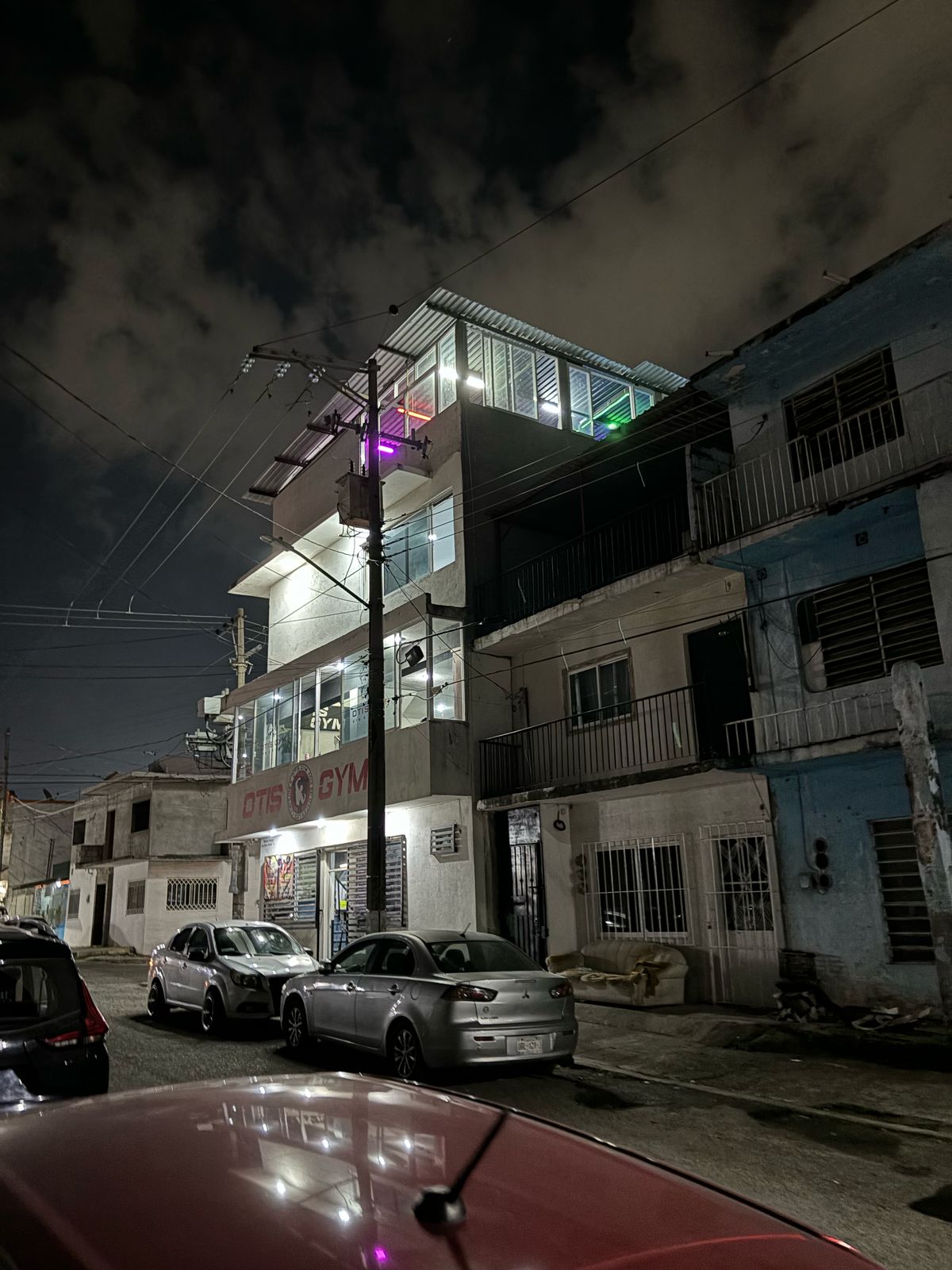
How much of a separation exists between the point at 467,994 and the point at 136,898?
2985 centimetres

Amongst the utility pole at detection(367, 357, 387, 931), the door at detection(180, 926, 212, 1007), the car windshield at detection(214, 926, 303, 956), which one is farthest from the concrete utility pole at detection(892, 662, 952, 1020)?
the door at detection(180, 926, 212, 1007)

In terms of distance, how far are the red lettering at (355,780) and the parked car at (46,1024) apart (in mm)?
12647

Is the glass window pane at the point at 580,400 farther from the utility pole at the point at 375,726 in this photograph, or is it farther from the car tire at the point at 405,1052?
the car tire at the point at 405,1052

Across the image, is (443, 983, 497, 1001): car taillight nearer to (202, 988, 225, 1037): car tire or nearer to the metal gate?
(202, 988, 225, 1037): car tire

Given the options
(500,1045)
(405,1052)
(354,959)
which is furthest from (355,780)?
(500,1045)

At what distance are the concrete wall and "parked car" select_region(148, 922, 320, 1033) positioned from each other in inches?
280

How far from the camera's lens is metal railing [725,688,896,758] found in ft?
41.2

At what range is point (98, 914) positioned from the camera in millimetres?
38938

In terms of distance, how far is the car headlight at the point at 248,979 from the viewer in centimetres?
1216

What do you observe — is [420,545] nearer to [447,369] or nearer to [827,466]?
[447,369]

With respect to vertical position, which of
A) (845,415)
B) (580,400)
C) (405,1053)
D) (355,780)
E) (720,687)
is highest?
(580,400)

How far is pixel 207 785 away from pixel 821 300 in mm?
29568

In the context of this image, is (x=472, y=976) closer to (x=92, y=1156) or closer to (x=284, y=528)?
(x=92, y=1156)

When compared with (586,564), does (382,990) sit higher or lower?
lower
